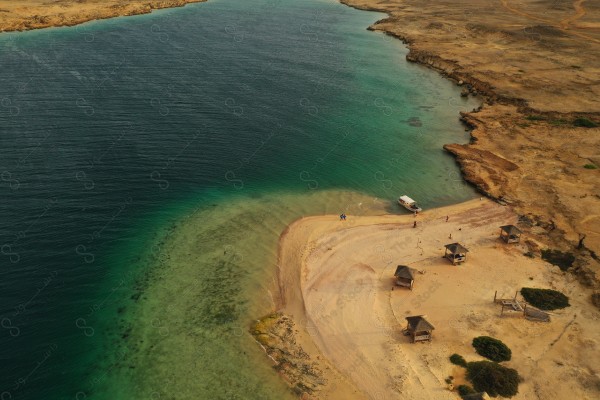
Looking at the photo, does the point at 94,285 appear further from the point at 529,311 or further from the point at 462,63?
the point at 462,63

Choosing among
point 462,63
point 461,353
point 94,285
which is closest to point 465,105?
point 462,63

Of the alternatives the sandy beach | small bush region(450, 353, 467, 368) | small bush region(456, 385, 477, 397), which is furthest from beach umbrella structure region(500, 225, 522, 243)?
small bush region(456, 385, 477, 397)

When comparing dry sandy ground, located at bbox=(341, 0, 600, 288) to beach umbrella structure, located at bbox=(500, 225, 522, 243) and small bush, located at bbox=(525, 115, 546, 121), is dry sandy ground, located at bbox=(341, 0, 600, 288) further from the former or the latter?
beach umbrella structure, located at bbox=(500, 225, 522, 243)

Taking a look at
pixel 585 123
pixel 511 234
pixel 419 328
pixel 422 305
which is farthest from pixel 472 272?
pixel 585 123

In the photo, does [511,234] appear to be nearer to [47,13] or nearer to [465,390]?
[465,390]

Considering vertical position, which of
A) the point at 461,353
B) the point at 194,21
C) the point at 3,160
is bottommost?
the point at 461,353

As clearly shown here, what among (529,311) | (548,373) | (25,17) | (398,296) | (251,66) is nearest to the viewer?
(548,373)
